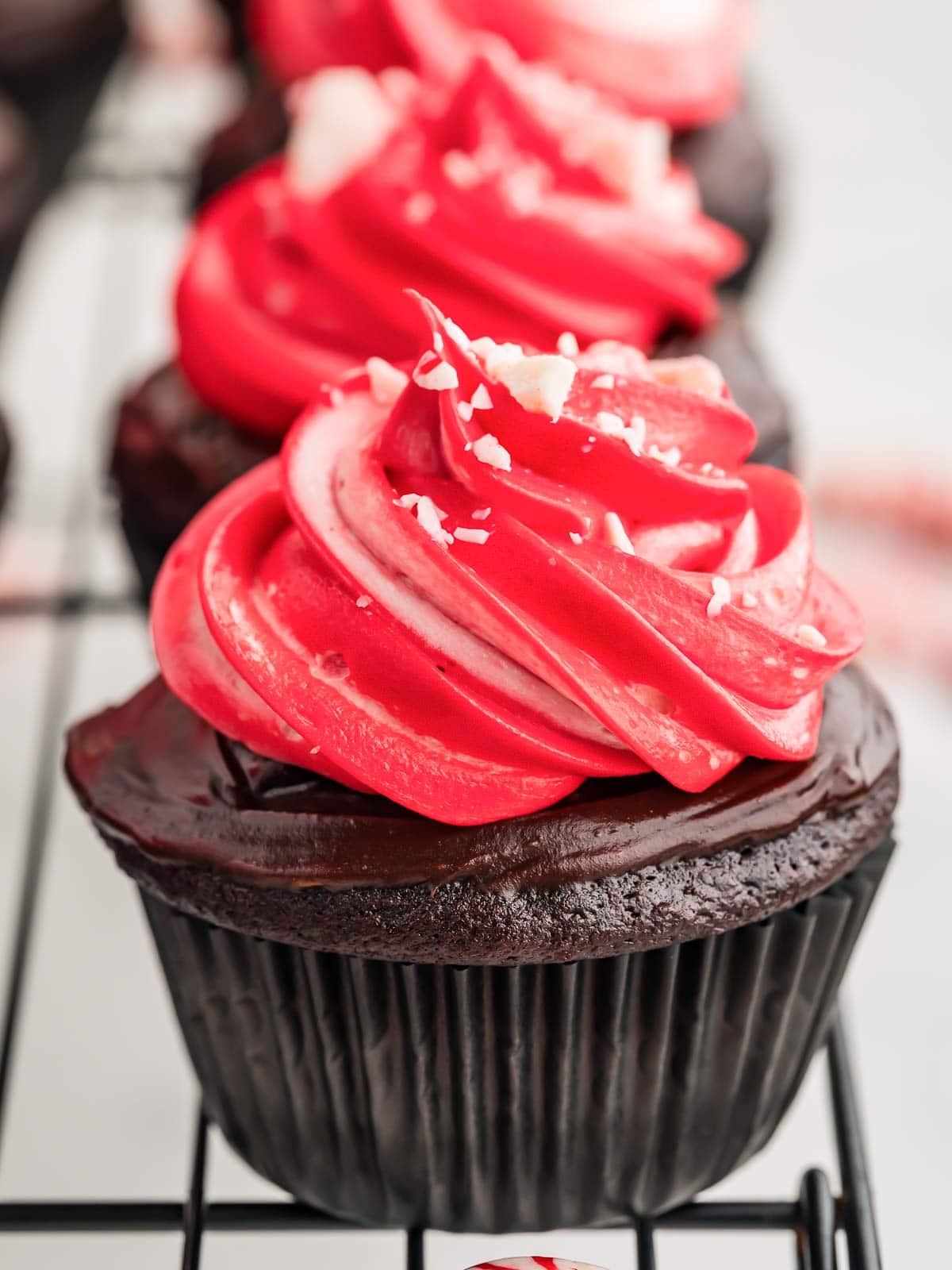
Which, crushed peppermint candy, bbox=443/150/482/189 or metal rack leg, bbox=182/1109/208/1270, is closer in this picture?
metal rack leg, bbox=182/1109/208/1270

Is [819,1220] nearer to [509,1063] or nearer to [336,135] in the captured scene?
[509,1063]

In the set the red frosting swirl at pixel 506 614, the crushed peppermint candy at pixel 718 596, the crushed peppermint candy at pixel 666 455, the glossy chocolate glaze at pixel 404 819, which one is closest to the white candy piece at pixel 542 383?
the red frosting swirl at pixel 506 614

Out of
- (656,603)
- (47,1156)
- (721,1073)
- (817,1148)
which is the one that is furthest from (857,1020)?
(656,603)

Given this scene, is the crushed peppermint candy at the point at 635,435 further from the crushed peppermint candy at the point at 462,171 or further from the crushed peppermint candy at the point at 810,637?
the crushed peppermint candy at the point at 462,171

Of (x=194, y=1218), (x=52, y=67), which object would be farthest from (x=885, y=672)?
(x=52, y=67)

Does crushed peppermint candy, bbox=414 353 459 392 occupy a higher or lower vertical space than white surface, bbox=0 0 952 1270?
higher

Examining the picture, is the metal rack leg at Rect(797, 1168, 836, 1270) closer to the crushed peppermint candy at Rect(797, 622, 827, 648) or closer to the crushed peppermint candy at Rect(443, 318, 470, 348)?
the crushed peppermint candy at Rect(797, 622, 827, 648)

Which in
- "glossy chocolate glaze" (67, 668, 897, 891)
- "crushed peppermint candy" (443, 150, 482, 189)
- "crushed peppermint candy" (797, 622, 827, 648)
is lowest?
"glossy chocolate glaze" (67, 668, 897, 891)

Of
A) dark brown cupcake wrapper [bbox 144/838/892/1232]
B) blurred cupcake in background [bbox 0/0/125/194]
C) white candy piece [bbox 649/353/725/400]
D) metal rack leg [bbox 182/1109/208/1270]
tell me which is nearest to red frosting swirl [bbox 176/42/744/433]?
white candy piece [bbox 649/353/725/400]
